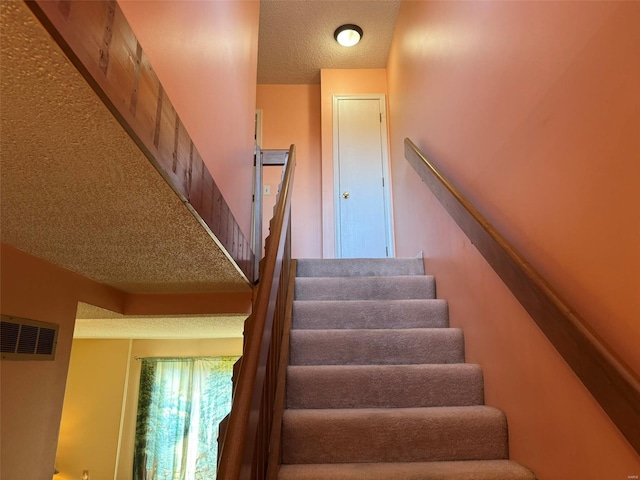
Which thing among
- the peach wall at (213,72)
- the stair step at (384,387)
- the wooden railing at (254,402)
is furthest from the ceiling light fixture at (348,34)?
the stair step at (384,387)

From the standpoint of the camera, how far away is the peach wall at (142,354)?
205 inches

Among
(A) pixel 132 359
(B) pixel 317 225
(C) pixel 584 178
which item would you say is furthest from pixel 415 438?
(A) pixel 132 359

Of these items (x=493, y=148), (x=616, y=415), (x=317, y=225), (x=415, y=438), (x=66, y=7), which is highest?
(x=317, y=225)

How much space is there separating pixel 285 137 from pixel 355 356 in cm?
342

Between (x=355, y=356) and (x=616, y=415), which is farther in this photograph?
(x=355, y=356)

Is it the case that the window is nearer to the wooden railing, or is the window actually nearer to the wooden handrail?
the wooden railing

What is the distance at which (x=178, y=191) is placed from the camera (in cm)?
133

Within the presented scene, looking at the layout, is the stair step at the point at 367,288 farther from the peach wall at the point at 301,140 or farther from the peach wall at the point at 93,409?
the peach wall at the point at 93,409

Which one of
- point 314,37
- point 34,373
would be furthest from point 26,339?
point 314,37

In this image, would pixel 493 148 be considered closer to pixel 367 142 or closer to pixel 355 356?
pixel 355 356

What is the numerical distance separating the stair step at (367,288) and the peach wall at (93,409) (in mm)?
3804

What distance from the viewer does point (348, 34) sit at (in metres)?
4.40

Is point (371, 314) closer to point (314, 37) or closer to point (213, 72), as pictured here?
point (213, 72)

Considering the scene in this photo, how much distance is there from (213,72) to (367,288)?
157 centimetres
